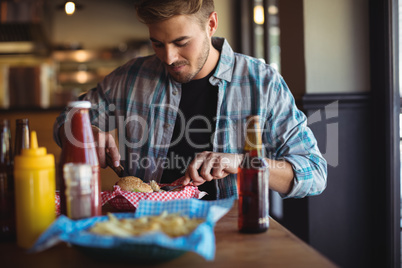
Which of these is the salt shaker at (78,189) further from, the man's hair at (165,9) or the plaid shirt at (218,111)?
the man's hair at (165,9)

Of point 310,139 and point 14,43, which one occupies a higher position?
point 14,43

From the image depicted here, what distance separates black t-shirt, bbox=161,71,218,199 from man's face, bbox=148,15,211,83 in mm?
99

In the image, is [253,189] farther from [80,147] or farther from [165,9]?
[165,9]

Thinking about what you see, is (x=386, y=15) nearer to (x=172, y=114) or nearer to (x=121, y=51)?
(x=172, y=114)

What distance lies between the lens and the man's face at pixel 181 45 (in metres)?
1.53

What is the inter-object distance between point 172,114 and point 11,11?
471 cm

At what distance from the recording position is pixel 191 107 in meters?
1.76

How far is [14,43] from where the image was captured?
20.8 feet

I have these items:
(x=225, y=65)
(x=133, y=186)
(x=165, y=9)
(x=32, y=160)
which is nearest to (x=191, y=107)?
(x=225, y=65)

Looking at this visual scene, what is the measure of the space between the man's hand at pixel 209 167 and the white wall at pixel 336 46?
1020 mm

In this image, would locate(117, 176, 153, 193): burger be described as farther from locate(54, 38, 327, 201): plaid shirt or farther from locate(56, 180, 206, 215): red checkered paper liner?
locate(54, 38, 327, 201): plaid shirt

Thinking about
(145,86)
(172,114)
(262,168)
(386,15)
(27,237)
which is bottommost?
(27,237)

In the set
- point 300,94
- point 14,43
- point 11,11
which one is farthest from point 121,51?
point 300,94

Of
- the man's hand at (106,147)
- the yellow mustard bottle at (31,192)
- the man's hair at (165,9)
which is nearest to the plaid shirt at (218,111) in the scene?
the man's hair at (165,9)
